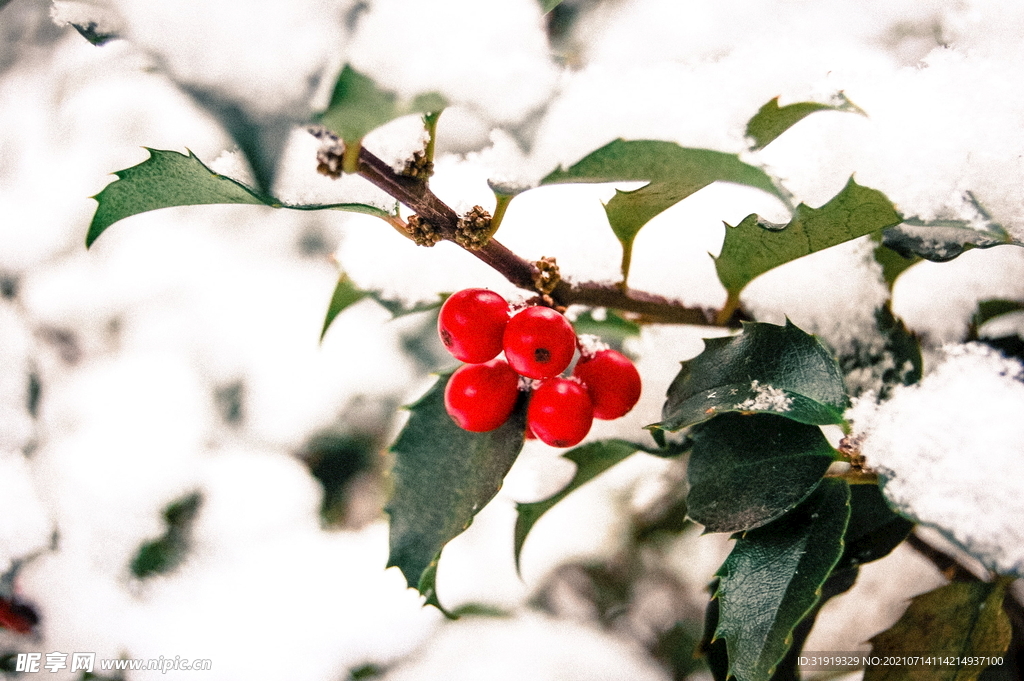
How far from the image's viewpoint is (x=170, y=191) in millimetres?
441

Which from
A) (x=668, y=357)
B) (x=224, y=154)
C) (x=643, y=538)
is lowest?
(x=643, y=538)

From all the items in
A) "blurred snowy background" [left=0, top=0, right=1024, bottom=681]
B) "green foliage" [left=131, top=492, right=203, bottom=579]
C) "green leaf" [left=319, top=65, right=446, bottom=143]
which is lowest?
"green foliage" [left=131, top=492, right=203, bottom=579]

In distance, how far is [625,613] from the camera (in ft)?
3.57

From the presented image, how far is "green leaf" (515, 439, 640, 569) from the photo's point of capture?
0.70 metres

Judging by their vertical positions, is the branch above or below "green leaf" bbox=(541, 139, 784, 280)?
below

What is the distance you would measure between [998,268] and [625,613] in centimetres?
79

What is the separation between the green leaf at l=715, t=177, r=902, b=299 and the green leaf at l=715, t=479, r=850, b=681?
0.20m

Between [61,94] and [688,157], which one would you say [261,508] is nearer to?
[61,94]

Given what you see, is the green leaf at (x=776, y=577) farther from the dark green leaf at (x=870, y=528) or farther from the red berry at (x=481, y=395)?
the red berry at (x=481, y=395)

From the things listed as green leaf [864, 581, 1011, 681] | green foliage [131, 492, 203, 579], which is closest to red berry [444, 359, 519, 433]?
green leaf [864, 581, 1011, 681]

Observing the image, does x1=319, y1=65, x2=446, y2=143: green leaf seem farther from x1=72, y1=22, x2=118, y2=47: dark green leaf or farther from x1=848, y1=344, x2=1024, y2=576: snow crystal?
x1=848, y1=344, x2=1024, y2=576: snow crystal

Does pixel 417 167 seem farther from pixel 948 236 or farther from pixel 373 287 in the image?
pixel 948 236

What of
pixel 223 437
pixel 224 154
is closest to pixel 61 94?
pixel 223 437

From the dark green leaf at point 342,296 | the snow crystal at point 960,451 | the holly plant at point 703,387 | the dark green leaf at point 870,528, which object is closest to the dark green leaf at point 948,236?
the holly plant at point 703,387
